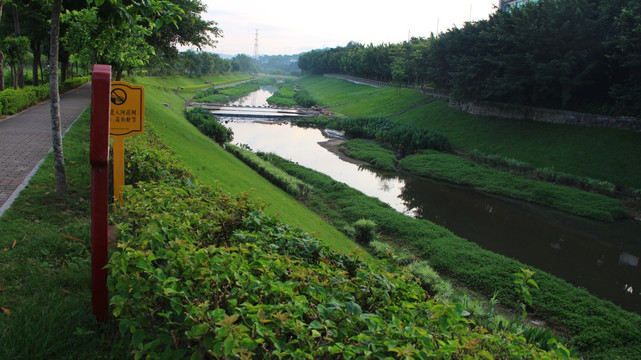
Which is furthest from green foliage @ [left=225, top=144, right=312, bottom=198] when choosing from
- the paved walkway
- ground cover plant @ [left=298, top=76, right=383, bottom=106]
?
ground cover plant @ [left=298, top=76, right=383, bottom=106]

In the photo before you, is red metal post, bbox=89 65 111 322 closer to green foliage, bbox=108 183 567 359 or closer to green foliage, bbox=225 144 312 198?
green foliage, bbox=108 183 567 359

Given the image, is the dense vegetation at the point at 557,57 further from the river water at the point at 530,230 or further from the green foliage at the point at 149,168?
the green foliage at the point at 149,168

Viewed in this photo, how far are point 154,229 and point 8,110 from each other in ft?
54.1

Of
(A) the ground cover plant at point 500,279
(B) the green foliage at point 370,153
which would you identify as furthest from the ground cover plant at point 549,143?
(A) the ground cover plant at point 500,279

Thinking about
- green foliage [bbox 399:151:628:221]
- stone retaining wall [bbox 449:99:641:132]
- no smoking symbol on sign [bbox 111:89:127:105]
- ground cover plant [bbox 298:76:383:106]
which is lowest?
green foliage [bbox 399:151:628:221]

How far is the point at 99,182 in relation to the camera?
12.1 ft

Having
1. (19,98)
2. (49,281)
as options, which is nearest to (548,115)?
(19,98)

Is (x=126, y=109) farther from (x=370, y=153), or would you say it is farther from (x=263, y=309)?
(x=370, y=153)

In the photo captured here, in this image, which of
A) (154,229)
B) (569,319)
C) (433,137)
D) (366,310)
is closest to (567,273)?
(569,319)

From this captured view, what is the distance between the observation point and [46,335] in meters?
3.38

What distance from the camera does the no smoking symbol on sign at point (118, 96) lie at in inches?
240

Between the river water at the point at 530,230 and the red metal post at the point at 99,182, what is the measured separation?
45.9 ft

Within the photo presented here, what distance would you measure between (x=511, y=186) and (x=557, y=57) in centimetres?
1138

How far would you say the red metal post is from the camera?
3.62 meters
